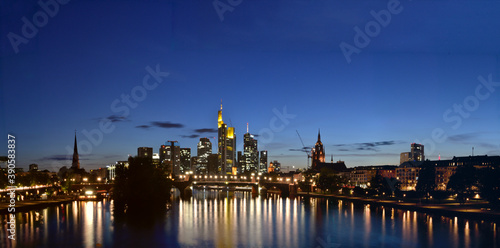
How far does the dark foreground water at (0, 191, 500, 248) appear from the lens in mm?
65375

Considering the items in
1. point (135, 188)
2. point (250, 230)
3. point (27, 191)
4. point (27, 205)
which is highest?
point (135, 188)

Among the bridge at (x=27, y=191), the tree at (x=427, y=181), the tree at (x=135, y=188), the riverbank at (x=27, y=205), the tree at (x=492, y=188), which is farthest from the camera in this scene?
the bridge at (x=27, y=191)

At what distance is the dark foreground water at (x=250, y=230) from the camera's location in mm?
65375

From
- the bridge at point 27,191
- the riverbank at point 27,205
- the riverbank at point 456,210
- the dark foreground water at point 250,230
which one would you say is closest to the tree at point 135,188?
the dark foreground water at point 250,230

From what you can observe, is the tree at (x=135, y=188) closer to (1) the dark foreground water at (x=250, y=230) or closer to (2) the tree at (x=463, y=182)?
(1) the dark foreground water at (x=250, y=230)

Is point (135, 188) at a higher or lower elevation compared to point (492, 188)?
lower

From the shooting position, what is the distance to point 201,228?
81250 mm

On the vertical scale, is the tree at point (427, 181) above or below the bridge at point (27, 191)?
above

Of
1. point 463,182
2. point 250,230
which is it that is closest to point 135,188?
point 250,230

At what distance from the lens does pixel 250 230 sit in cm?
7988

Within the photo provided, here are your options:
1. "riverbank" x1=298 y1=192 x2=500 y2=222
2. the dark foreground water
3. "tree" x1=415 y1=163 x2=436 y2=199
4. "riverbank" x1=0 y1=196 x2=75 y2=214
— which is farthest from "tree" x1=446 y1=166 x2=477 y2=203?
"riverbank" x1=0 y1=196 x2=75 y2=214

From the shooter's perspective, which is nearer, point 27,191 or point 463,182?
Answer: point 463,182

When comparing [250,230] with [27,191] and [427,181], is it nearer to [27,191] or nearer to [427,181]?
[427,181]

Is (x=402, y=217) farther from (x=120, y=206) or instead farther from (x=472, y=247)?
(x=120, y=206)
